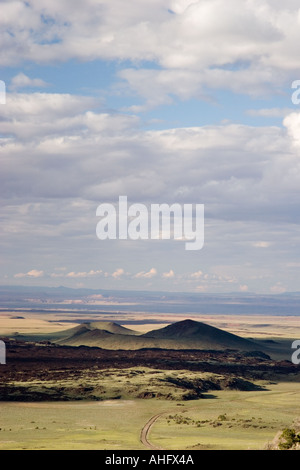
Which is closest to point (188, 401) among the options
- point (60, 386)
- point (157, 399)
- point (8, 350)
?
point (157, 399)

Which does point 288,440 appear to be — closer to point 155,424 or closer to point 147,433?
point 147,433

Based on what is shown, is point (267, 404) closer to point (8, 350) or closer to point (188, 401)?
point (188, 401)

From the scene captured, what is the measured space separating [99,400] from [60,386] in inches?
458

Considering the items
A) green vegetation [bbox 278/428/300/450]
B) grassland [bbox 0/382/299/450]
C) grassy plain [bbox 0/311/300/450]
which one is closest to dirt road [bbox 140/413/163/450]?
grassy plain [bbox 0/311/300/450]

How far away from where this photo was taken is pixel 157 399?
122875mm

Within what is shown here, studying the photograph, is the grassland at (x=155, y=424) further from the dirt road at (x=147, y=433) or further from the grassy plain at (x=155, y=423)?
the dirt road at (x=147, y=433)

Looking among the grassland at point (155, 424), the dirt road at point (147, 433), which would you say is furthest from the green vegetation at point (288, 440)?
the dirt road at point (147, 433)

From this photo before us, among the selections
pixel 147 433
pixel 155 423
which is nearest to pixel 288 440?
pixel 147 433

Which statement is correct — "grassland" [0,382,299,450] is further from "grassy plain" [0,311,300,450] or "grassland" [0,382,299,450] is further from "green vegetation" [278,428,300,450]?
"green vegetation" [278,428,300,450]

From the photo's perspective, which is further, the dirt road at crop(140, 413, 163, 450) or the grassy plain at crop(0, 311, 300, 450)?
the grassy plain at crop(0, 311, 300, 450)

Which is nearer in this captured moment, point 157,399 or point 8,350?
point 157,399
